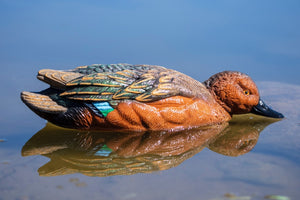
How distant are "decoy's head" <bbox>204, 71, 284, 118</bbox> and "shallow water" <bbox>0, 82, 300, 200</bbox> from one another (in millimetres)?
393

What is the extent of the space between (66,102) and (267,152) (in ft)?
10.1

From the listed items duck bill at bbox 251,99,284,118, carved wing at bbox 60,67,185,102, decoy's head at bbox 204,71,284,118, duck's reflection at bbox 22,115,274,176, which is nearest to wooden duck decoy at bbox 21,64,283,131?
carved wing at bbox 60,67,185,102

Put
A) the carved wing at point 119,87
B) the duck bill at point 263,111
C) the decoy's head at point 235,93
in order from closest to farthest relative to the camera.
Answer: the carved wing at point 119,87, the decoy's head at point 235,93, the duck bill at point 263,111

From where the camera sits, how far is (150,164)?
4.64m

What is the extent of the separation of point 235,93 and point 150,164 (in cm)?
266

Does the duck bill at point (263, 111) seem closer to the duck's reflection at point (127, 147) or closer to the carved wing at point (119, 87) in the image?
the duck's reflection at point (127, 147)

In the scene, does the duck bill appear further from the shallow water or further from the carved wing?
the carved wing

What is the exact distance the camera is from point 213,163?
4.71 meters

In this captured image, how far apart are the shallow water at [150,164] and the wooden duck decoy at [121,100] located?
0.19 meters

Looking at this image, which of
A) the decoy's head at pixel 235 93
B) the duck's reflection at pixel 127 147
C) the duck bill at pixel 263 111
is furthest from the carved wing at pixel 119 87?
the duck bill at pixel 263 111

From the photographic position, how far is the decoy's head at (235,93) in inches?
262

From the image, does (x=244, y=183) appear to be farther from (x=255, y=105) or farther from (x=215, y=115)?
(x=255, y=105)

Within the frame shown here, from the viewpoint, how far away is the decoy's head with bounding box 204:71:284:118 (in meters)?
6.65

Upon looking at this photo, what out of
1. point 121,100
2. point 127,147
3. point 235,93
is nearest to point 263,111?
point 235,93
